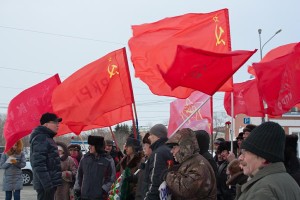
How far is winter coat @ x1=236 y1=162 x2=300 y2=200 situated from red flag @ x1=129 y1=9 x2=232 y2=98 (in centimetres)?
509

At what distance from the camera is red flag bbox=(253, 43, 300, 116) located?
8.04 meters

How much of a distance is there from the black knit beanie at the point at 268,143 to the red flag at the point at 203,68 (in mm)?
3622

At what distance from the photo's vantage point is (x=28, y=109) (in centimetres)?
949

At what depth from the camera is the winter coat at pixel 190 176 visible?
475cm

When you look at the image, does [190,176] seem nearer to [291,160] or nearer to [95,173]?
[291,160]

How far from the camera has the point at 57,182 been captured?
716 cm

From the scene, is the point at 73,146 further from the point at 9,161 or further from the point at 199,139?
the point at 199,139

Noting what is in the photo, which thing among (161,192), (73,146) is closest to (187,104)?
(73,146)

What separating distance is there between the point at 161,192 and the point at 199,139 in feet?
3.45

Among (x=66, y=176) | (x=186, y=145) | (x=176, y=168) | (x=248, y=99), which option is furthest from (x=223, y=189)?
(x=248, y=99)

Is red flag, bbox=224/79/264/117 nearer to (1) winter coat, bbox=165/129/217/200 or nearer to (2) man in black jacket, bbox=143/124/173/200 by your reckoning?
(2) man in black jacket, bbox=143/124/173/200

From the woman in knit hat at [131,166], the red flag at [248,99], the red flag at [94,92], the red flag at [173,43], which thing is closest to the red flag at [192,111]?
the red flag at [248,99]

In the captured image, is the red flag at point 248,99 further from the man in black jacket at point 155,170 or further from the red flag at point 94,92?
the man in black jacket at point 155,170

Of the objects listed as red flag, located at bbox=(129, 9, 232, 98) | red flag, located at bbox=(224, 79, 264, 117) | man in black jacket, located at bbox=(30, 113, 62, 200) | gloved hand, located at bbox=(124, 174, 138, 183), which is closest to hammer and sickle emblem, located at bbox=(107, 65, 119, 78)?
red flag, located at bbox=(129, 9, 232, 98)
